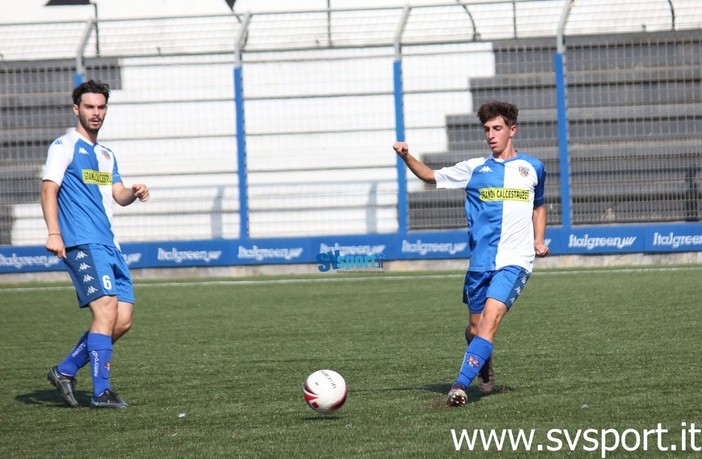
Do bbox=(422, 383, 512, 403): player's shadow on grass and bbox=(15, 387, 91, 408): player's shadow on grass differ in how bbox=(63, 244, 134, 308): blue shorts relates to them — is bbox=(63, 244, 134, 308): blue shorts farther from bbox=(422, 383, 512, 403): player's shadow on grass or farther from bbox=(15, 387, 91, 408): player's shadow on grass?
bbox=(422, 383, 512, 403): player's shadow on grass

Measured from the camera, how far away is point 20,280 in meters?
19.1

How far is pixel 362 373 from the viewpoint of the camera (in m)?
7.89

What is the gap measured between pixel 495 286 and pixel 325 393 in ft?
4.37

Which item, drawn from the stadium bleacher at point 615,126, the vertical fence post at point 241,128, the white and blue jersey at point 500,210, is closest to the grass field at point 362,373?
the white and blue jersey at point 500,210

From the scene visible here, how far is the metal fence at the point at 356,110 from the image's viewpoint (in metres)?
18.2

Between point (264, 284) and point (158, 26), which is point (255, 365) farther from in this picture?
point (158, 26)

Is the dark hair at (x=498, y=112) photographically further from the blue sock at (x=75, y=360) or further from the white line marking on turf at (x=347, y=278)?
the white line marking on turf at (x=347, y=278)

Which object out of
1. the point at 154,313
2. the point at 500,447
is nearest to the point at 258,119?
the point at 154,313

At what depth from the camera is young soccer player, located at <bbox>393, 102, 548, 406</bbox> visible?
6.84m

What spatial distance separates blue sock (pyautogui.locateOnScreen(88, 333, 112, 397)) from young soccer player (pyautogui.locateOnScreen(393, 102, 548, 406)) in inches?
83.7
